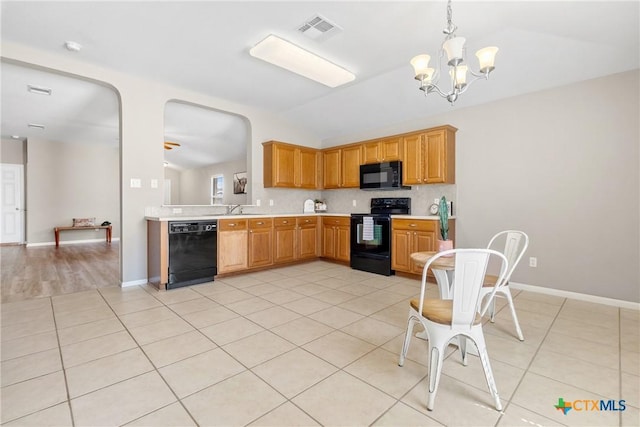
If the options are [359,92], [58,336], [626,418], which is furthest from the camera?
[359,92]

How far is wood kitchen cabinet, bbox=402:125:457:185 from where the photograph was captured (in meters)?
4.15

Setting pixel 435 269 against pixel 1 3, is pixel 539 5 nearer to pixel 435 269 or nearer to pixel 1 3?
pixel 435 269

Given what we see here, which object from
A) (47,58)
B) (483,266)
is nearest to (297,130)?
(47,58)

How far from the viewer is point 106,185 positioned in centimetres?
836

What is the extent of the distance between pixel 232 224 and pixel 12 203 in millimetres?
7303

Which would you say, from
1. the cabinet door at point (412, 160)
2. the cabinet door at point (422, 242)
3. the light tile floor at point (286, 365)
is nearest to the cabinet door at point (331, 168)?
the cabinet door at point (412, 160)

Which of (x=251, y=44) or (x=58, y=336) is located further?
(x=251, y=44)

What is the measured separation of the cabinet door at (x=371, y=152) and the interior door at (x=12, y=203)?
29.0ft

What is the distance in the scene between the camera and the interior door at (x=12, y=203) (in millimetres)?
7383

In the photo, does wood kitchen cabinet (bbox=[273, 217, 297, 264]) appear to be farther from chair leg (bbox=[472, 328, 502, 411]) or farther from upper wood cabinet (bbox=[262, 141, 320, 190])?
chair leg (bbox=[472, 328, 502, 411])

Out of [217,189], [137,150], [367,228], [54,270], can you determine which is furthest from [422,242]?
[217,189]

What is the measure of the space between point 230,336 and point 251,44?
2.96 meters

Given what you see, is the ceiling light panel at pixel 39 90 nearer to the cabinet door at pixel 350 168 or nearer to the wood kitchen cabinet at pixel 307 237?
the wood kitchen cabinet at pixel 307 237

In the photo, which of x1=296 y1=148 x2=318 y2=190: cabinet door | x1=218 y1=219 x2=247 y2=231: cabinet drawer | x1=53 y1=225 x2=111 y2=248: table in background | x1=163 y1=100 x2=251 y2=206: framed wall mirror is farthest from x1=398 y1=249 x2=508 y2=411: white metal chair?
x1=53 y1=225 x2=111 y2=248: table in background
